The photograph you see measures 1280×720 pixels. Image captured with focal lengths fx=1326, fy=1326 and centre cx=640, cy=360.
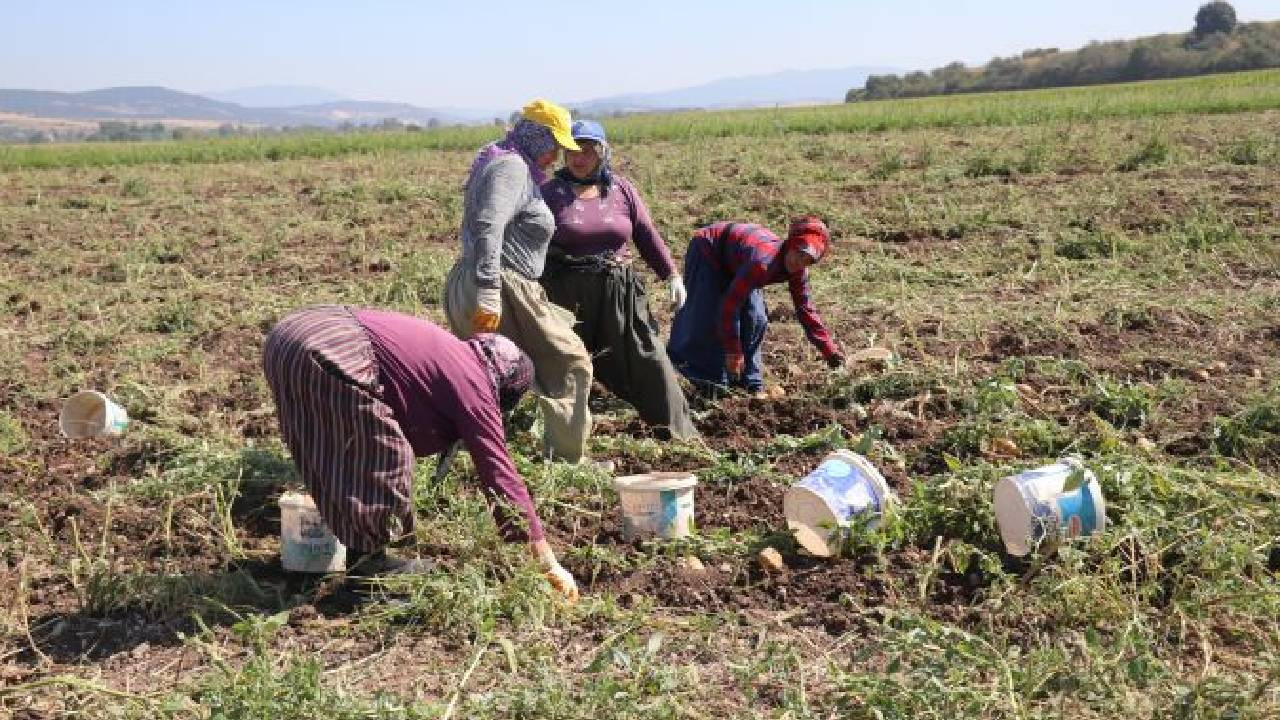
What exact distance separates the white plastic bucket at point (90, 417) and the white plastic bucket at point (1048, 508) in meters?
3.60

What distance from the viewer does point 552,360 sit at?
5.19 metres

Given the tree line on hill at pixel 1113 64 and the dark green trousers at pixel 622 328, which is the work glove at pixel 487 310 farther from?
the tree line on hill at pixel 1113 64

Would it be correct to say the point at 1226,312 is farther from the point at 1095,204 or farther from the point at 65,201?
the point at 65,201

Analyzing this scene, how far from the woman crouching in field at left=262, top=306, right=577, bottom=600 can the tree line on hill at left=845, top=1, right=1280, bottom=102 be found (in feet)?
154

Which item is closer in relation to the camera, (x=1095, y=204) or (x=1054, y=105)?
(x=1095, y=204)

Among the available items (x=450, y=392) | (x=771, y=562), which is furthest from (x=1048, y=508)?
(x=450, y=392)

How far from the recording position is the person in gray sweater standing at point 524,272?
476 centimetres

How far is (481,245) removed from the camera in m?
4.73

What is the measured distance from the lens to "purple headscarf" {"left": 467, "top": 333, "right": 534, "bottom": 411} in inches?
151

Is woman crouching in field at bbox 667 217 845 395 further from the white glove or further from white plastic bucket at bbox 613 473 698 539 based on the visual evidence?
white plastic bucket at bbox 613 473 698 539

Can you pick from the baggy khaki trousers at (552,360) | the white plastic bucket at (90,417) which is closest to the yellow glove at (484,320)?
the baggy khaki trousers at (552,360)

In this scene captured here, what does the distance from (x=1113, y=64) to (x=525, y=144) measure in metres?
50.3

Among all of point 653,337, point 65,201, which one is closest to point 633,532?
point 653,337

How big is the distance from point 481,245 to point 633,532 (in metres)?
1.18
